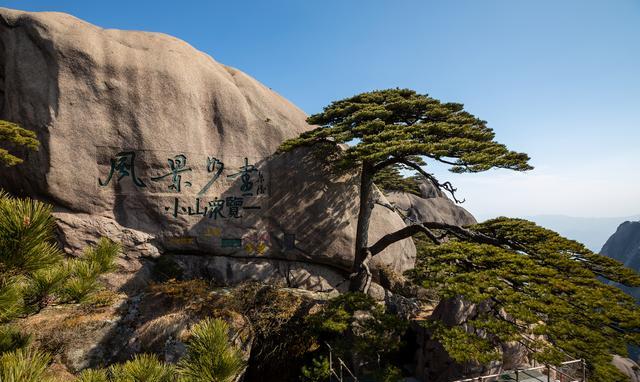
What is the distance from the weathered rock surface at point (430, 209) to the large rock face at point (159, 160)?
13.7m

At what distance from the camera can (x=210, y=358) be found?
2.92 m

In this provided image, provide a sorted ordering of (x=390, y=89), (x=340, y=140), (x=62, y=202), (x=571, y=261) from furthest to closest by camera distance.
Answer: (x=390, y=89), (x=62, y=202), (x=340, y=140), (x=571, y=261)

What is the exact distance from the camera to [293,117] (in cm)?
1210

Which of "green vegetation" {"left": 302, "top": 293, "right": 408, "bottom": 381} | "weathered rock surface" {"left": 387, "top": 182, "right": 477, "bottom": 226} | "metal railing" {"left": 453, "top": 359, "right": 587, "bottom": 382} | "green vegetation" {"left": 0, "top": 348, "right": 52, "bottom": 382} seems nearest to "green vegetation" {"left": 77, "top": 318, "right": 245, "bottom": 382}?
"green vegetation" {"left": 0, "top": 348, "right": 52, "bottom": 382}

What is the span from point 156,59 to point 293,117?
201 inches

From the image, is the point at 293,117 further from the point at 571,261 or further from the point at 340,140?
the point at 571,261

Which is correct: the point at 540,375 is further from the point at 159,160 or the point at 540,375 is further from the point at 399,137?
the point at 159,160

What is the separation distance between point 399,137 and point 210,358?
6.79 metres

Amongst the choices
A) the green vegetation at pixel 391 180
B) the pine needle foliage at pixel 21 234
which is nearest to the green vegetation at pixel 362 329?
the pine needle foliage at pixel 21 234

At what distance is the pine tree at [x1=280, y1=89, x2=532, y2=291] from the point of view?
7.53 metres

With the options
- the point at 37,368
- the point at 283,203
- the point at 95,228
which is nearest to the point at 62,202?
the point at 95,228

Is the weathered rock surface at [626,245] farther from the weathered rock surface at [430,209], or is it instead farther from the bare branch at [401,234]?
the bare branch at [401,234]

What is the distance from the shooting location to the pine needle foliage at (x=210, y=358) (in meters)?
2.88

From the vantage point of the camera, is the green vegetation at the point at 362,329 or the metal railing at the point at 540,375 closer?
the green vegetation at the point at 362,329
